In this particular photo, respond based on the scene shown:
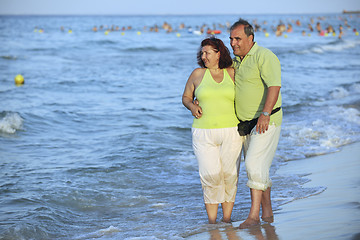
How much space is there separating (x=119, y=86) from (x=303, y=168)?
37.4 ft

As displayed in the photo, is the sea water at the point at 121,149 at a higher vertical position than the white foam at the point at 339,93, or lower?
lower

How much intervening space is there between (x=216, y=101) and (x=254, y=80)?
1.28 ft

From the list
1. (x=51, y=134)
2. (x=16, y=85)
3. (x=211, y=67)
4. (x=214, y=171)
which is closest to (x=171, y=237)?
(x=214, y=171)

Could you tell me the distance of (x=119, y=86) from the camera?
17.4 m

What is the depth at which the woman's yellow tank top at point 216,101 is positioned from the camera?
14.2ft

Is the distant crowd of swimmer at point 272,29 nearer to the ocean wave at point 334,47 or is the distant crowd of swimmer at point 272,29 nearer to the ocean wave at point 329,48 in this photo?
the ocean wave at point 334,47

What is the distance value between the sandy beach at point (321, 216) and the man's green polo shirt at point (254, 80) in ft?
2.98

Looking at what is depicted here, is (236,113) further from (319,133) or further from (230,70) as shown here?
(319,133)

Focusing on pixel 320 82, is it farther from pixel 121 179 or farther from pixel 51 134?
pixel 121 179

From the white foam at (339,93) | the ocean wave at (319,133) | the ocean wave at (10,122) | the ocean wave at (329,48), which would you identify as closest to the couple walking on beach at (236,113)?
the ocean wave at (319,133)

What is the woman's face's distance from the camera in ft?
14.4

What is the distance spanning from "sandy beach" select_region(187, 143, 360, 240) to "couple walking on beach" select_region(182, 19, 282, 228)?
0.21m

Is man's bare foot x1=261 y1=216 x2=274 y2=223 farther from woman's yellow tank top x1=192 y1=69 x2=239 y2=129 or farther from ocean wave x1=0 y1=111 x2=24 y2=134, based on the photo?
ocean wave x1=0 y1=111 x2=24 y2=134

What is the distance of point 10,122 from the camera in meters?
11.0
